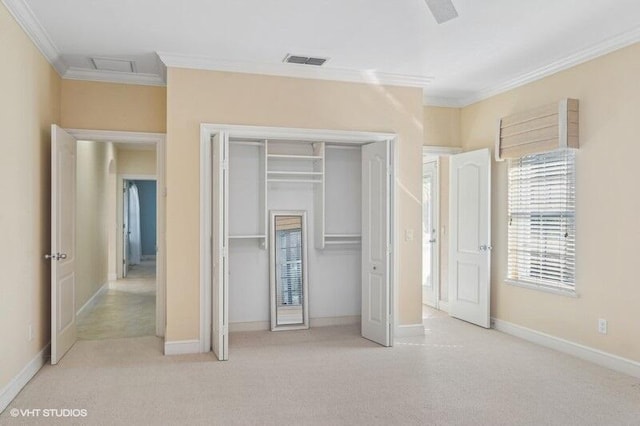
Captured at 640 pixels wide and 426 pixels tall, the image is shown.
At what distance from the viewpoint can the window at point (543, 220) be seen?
4617 millimetres

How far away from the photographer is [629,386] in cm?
370

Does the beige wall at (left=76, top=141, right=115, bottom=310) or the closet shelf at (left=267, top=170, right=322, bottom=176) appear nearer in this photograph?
the closet shelf at (left=267, top=170, right=322, bottom=176)

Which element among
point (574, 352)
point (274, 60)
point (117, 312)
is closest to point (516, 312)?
point (574, 352)

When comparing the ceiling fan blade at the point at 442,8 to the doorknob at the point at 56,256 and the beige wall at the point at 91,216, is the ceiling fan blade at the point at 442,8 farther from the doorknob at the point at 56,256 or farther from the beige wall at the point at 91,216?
the beige wall at the point at 91,216

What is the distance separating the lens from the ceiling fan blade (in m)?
2.94

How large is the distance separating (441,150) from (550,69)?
1.72 m

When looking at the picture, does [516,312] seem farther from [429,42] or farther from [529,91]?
[429,42]

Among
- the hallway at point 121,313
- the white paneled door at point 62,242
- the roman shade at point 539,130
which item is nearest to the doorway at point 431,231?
the roman shade at point 539,130

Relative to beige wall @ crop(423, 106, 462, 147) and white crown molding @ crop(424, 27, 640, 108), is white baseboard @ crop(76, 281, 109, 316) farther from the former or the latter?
white crown molding @ crop(424, 27, 640, 108)

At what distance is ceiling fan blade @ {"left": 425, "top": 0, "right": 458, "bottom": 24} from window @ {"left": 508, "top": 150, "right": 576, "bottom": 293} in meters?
2.25

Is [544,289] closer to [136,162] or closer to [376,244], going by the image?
[376,244]

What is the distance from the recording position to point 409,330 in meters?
5.26

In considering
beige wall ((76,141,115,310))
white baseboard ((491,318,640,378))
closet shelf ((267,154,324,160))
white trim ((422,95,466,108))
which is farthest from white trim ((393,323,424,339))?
beige wall ((76,141,115,310))

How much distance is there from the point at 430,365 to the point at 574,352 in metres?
1.44
